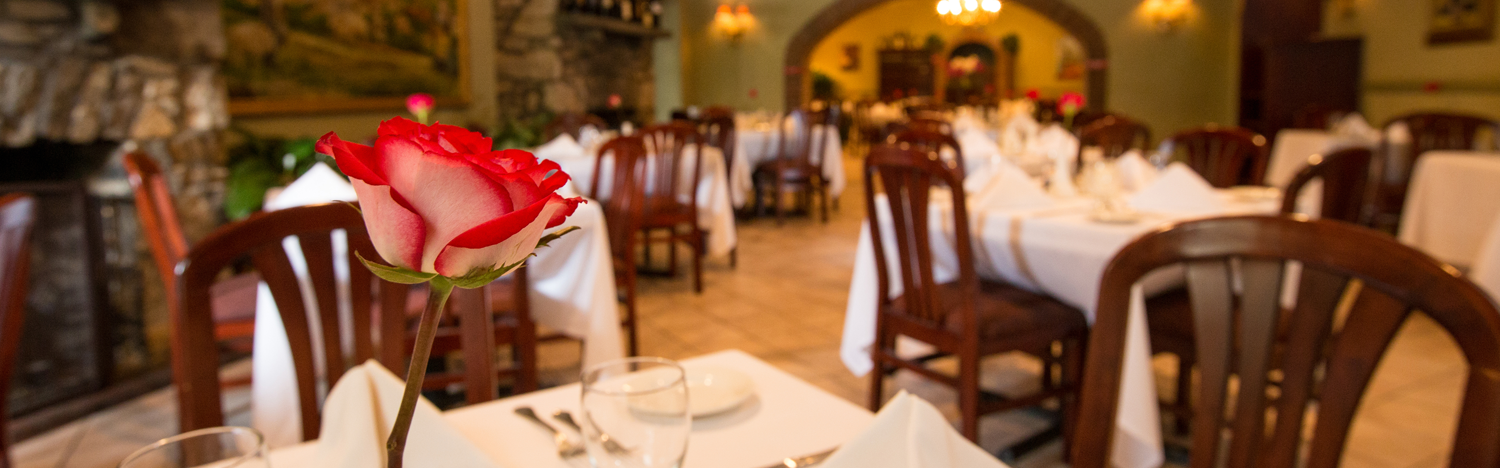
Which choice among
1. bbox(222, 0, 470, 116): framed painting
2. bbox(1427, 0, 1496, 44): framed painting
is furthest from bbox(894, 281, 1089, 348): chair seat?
bbox(1427, 0, 1496, 44): framed painting

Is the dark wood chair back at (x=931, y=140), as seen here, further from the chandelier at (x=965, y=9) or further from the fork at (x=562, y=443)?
the fork at (x=562, y=443)

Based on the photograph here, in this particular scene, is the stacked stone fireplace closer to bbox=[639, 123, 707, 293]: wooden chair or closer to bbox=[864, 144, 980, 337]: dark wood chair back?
bbox=[639, 123, 707, 293]: wooden chair

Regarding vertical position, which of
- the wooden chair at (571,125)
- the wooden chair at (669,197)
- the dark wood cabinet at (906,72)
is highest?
the dark wood cabinet at (906,72)

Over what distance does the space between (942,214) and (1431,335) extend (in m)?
2.39

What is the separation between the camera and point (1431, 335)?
12.0 feet

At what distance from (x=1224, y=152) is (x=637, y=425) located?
340 cm

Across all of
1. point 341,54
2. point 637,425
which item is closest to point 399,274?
point 637,425

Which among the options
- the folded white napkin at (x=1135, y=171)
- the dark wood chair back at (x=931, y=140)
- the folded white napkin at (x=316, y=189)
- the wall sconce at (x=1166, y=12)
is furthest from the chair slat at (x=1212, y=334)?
the wall sconce at (x=1166, y=12)

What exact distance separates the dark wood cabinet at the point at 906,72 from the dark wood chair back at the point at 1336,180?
52.7 feet

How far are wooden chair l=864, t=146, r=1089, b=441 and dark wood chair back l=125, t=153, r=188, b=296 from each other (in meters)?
1.75

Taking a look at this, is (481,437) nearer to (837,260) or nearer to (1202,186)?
(1202,186)

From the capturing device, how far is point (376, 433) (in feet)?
2.41

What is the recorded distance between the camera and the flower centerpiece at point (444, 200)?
1.23 feet

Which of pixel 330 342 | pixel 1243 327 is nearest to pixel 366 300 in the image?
pixel 330 342
